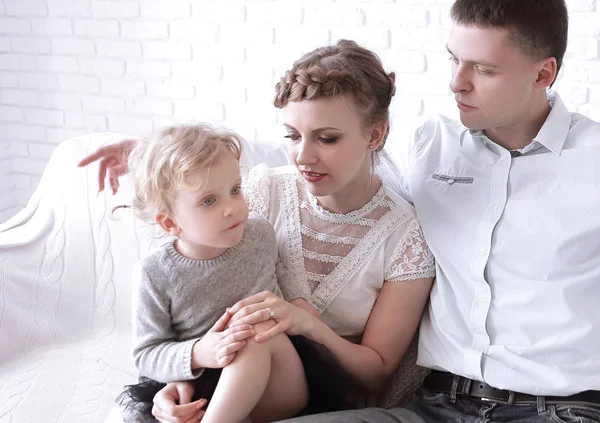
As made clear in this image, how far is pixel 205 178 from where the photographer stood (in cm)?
152

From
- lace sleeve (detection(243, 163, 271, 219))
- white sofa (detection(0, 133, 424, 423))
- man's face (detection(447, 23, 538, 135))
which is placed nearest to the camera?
man's face (detection(447, 23, 538, 135))

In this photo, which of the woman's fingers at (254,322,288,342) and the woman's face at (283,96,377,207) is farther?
the woman's face at (283,96,377,207)

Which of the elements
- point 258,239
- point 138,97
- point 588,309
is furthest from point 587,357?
point 138,97

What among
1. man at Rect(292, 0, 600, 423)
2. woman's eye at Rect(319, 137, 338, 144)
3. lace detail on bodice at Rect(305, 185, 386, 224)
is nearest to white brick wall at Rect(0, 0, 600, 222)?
man at Rect(292, 0, 600, 423)

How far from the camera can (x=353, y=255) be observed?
1803mm

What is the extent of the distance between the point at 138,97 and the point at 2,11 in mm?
900

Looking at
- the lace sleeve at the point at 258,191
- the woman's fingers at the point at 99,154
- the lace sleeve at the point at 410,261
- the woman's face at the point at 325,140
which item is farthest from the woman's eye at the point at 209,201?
the woman's fingers at the point at 99,154

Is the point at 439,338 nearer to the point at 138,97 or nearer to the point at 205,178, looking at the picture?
the point at 205,178

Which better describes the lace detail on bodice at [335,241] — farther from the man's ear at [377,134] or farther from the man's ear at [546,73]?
the man's ear at [546,73]

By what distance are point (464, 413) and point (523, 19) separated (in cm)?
87

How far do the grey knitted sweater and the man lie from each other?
0.30 meters

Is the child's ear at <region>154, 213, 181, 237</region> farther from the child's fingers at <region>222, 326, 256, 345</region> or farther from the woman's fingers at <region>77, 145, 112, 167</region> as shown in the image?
the woman's fingers at <region>77, 145, 112, 167</region>

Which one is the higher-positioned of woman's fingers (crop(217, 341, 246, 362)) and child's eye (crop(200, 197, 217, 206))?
child's eye (crop(200, 197, 217, 206))

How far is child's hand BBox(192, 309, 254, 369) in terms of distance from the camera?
4.89 ft
